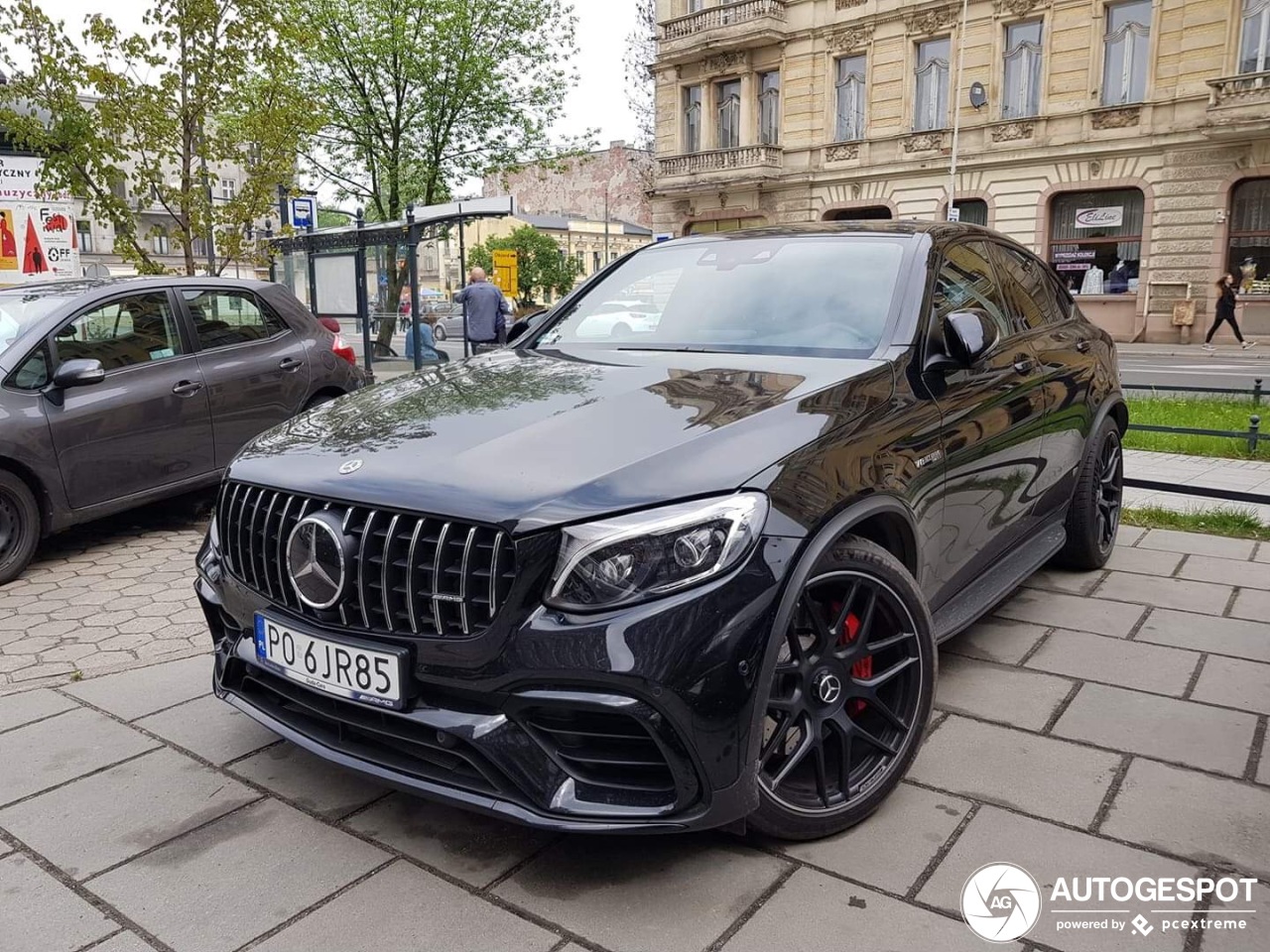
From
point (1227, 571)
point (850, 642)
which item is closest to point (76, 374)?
point (850, 642)

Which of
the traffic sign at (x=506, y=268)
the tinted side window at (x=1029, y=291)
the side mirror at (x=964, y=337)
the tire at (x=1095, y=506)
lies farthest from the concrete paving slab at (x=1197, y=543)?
the traffic sign at (x=506, y=268)

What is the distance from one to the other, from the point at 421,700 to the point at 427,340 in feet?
47.2

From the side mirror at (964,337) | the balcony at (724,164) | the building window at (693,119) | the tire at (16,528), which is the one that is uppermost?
the building window at (693,119)

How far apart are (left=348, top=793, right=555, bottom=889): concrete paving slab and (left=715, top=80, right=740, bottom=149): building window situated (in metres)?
32.5

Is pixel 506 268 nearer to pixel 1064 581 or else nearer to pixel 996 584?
pixel 1064 581

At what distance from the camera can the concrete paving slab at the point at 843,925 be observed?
7.26 feet

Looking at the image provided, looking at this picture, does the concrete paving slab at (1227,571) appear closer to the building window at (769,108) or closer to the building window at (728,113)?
the building window at (769,108)

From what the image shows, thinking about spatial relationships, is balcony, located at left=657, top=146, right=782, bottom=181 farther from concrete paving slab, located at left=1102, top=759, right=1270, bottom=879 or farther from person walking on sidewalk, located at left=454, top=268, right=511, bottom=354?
concrete paving slab, located at left=1102, top=759, right=1270, bottom=879

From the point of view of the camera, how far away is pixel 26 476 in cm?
539

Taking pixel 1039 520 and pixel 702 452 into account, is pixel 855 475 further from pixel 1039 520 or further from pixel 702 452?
pixel 1039 520

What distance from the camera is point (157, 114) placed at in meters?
9.97

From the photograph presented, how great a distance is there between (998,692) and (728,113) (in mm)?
32629

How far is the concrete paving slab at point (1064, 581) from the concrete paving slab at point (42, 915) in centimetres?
394

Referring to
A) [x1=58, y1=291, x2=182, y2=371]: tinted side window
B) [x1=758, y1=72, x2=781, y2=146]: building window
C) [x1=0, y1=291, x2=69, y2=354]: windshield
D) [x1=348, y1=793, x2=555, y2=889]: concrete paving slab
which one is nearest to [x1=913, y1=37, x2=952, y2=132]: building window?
[x1=758, y1=72, x2=781, y2=146]: building window
